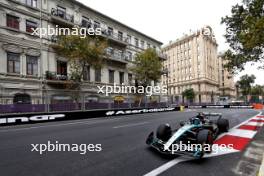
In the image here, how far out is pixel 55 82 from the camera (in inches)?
770

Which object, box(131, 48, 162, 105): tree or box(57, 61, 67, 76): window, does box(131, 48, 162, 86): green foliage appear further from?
box(57, 61, 67, 76): window

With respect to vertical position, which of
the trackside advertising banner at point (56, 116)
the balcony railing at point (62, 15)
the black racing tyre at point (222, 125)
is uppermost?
the balcony railing at point (62, 15)

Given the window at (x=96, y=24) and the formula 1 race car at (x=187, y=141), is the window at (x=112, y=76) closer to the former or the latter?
the window at (x=96, y=24)

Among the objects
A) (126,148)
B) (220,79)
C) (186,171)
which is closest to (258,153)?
(186,171)

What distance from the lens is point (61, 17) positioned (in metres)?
21.4

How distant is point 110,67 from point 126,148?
22635 mm

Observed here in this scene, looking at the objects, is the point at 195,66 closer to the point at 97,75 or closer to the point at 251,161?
the point at 97,75

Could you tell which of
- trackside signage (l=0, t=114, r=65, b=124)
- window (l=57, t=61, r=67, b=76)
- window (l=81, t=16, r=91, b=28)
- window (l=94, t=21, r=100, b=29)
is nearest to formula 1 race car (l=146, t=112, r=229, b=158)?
trackside signage (l=0, t=114, r=65, b=124)

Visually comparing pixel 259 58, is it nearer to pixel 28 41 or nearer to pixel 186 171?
pixel 186 171

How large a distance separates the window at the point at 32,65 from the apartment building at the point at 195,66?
4448 centimetres

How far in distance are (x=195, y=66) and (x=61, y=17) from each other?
50376mm

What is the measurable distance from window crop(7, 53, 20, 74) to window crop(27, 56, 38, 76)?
910 mm

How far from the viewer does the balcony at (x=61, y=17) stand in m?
20.5

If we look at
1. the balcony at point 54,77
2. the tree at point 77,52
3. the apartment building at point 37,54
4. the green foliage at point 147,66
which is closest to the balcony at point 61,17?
the apartment building at point 37,54
